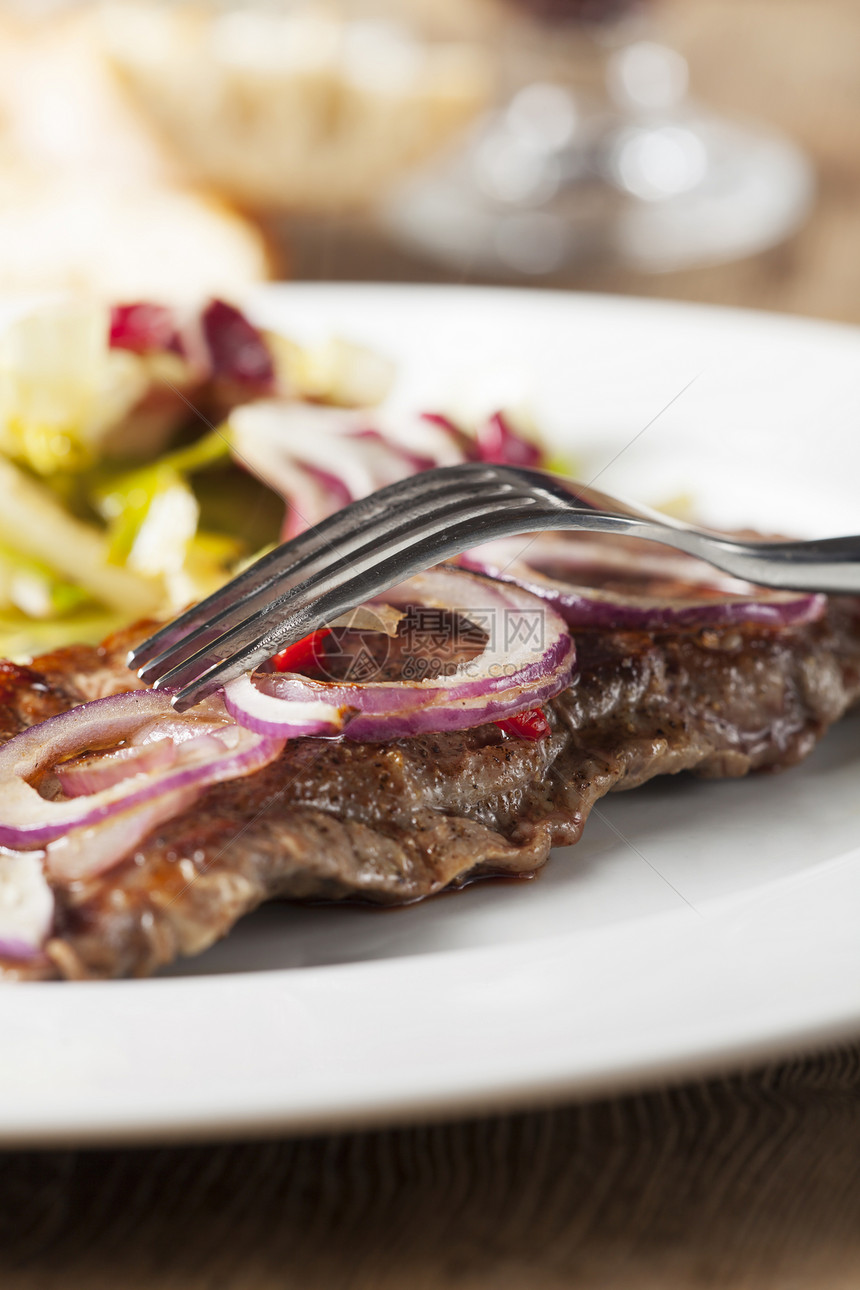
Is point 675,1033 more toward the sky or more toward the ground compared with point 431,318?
more toward the sky

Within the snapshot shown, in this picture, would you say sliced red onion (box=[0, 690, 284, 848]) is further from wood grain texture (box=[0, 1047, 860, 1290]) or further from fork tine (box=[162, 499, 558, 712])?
wood grain texture (box=[0, 1047, 860, 1290])

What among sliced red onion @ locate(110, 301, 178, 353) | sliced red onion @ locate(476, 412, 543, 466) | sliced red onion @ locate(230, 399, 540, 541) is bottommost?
sliced red onion @ locate(476, 412, 543, 466)

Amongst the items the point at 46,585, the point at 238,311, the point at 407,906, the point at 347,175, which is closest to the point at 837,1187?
the point at 407,906

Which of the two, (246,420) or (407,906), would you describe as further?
(246,420)

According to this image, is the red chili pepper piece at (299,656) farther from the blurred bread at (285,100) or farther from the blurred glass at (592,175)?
the blurred glass at (592,175)

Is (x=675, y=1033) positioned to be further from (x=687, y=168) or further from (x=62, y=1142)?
(x=687, y=168)

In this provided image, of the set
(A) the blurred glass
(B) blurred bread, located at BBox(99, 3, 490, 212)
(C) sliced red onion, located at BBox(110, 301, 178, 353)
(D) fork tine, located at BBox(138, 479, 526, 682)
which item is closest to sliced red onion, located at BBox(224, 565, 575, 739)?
(D) fork tine, located at BBox(138, 479, 526, 682)

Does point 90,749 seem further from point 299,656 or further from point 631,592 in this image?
point 631,592
